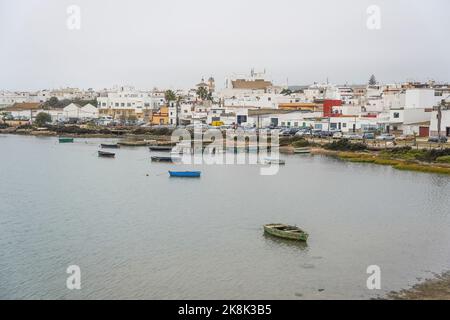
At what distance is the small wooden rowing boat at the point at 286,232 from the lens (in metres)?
12.2

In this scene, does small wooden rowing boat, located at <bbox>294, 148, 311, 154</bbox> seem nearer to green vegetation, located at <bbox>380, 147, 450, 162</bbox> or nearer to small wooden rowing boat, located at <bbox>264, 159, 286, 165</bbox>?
small wooden rowing boat, located at <bbox>264, 159, 286, 165</bbox>

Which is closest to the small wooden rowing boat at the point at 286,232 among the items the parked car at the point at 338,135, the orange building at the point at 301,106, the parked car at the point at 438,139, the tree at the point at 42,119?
the parked car at the point at 438,139

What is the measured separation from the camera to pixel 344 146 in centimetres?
2858

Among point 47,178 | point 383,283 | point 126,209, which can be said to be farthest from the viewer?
point 47,178

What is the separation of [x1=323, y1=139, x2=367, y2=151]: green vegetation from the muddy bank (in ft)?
59.8

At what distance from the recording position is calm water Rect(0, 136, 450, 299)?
997cm

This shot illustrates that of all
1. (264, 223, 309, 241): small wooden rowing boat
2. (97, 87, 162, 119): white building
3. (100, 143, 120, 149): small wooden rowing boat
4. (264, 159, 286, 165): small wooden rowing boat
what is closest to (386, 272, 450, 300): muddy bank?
(264, 223, 309, 241): small wooden rowing boat

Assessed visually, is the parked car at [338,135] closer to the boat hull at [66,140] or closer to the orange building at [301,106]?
the orange building at [301,106]

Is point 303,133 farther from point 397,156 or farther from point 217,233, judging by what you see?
→ point 217,233

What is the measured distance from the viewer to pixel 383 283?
32.7ft

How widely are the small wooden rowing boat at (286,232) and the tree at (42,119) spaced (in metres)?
39.0
